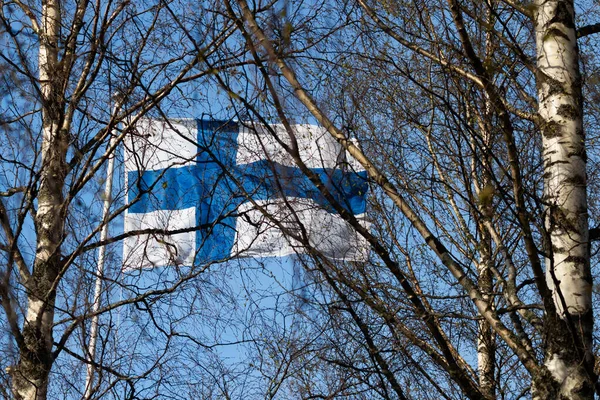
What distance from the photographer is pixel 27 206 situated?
5.74 meters

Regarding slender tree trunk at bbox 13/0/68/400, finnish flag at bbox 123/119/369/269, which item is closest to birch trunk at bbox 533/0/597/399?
finnish flag at bbox 123/119/369/269

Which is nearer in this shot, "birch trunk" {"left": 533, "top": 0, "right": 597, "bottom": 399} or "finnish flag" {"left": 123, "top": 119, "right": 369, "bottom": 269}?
"birch trunk" {"left": 533, "top": 0, "right": 597, "bottom": 399}

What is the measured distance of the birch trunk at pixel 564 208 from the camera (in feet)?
12.2

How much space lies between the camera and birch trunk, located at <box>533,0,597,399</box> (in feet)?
12.2

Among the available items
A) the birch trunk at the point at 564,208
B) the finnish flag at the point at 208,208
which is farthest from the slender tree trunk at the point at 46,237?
the birch trunk at the point at 564,208

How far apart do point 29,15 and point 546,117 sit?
424cm

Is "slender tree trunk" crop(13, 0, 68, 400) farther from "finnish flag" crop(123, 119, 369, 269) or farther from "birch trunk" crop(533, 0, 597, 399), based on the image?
"birch trunk" crop(533, 0, 597, 399)

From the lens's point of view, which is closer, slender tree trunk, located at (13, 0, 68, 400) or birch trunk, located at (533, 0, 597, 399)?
birch trunk, located at (533, 0, 597, 399)

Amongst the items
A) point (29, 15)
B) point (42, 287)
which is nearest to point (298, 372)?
point (42, 287)

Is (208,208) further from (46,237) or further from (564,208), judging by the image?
(564,208)

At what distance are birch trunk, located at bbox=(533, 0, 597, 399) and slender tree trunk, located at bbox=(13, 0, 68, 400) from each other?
3064 millimetres

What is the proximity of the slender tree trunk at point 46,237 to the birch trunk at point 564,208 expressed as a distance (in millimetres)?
3064

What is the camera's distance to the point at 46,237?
6.04 metres

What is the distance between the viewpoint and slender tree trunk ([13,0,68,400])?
218 inches
